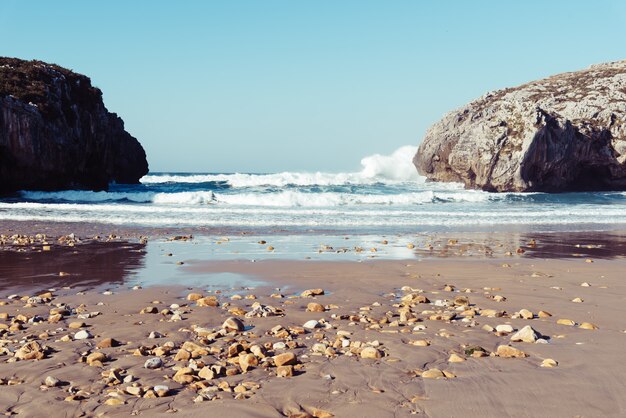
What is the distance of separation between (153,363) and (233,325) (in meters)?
1.07

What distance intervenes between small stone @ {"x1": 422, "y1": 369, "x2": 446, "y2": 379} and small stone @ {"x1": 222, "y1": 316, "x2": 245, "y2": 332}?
1726 millimetres

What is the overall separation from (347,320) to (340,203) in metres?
23.9

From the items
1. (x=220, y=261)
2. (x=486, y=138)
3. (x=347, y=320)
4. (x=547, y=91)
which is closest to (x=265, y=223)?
(x=220, y=261)

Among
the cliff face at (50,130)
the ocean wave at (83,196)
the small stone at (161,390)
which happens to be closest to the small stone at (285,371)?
the small stone at (161,390)

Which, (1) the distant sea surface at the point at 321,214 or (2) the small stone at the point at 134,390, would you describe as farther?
(1) the distant sea surface at the point at 321,214

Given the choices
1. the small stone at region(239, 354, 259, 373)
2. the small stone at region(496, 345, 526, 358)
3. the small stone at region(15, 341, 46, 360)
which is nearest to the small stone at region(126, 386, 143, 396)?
the small stone at region(239, 354, 259, 373)

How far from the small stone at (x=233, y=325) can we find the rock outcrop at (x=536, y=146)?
33817 mm

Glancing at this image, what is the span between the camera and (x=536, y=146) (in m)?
35.6

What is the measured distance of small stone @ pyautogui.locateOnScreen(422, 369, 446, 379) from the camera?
350 centimetres

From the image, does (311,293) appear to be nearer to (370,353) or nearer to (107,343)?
(370,353)

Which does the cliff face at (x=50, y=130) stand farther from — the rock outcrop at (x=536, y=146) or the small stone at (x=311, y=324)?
the small stone at (x=311, y=324)

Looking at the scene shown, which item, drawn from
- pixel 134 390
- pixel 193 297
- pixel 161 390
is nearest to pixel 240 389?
pixel 161 390

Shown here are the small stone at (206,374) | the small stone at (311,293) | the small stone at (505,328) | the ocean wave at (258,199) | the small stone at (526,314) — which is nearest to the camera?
the small stone at (206,374)

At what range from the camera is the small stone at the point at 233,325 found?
4645 mm
